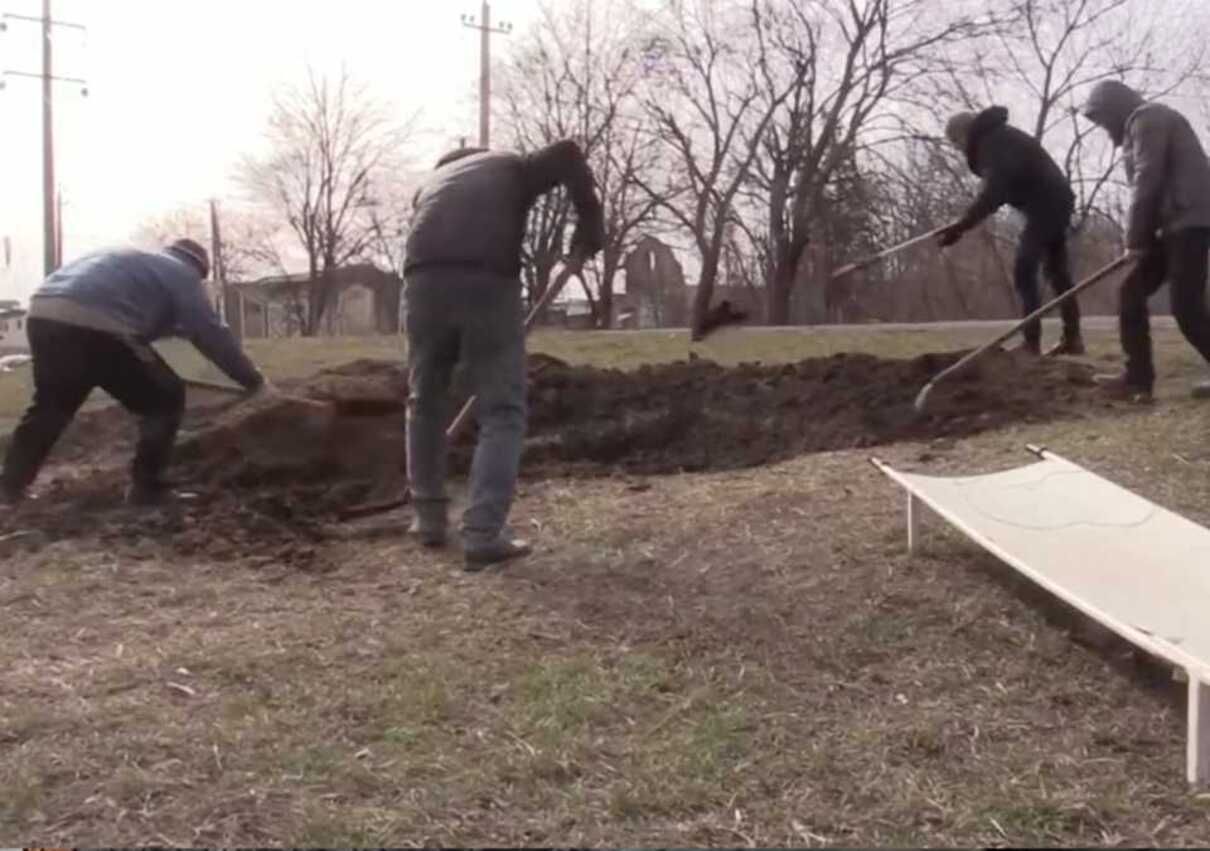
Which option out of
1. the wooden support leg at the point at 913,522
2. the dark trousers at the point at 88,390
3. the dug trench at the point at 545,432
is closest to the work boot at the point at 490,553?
the dug trench at the point at 545,432

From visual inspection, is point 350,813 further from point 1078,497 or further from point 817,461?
point 817,461

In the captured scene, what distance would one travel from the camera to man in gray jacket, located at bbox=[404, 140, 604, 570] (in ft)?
15.7

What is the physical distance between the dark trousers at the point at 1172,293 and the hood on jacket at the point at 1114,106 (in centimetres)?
64

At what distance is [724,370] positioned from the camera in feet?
29.8

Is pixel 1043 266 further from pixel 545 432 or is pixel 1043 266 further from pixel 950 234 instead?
pixel 545 432

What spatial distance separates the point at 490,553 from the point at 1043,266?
5424 millimetres

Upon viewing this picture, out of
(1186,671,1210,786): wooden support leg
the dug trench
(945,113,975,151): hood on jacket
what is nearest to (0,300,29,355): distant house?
the dug trench

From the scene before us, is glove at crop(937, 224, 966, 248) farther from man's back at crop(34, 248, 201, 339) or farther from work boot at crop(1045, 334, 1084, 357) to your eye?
man's back at crop(34, 248, 201, 339)

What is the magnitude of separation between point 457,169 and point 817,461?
2223mm

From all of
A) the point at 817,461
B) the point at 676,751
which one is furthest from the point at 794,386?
A: the point at 676,751

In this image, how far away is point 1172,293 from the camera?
21.5 feet

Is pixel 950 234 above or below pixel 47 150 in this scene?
below

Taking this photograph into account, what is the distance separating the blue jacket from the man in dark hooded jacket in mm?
4519

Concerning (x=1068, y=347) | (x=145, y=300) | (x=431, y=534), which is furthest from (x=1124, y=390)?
(x=145, y=300)
